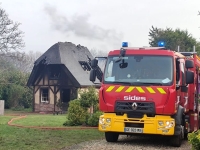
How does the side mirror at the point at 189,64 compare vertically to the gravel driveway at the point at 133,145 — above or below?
above

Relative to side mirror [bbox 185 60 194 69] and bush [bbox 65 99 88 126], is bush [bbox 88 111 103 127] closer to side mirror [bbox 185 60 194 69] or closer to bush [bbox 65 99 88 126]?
bush [bbox 65 99 88 126]

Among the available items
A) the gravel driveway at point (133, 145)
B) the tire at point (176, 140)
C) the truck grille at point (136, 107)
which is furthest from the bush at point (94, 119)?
the tire at point (176, 140)

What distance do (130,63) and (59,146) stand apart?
338 cm

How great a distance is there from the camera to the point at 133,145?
13.1 m

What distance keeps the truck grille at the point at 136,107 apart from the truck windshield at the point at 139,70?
2.04ft

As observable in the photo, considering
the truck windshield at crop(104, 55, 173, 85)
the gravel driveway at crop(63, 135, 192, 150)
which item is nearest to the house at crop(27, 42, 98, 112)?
the gravel driveway at crop(63, 135, 192, 150)

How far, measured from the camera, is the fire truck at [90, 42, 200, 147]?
12.5m

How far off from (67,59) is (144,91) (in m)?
30.4

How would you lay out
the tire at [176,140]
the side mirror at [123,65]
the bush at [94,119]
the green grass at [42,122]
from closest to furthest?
the tire at [176,140] → the side mirror at [123,65] → the bush at [94,119] → the green grass at [42,122]

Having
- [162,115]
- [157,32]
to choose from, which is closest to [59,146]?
[162,115]

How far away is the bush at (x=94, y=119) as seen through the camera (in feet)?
60.3

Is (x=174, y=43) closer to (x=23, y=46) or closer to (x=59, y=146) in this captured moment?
(x=23, y=46)

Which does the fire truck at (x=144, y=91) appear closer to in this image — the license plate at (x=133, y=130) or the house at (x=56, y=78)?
the license plate at (x=133, y=130)

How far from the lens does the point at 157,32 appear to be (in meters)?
53.0
